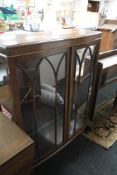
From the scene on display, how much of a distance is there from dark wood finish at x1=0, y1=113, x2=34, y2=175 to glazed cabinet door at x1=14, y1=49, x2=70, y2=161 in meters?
0.14

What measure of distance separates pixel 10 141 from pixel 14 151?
7cm

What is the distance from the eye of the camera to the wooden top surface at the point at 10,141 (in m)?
0.78

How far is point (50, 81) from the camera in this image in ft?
3.65

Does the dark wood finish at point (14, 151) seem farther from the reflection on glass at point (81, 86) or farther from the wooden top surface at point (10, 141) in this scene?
the reflection on glass at point (81, 86)

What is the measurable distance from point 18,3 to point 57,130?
1.89m

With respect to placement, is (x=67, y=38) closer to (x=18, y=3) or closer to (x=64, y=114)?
(x=64, y=114)

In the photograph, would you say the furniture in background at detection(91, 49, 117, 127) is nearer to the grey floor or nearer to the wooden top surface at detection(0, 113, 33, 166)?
the grey floor

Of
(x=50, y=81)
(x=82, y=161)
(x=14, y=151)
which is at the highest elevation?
(x=50, y=81)

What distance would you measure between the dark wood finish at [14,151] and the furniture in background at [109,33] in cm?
356

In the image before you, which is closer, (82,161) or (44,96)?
(44,96)

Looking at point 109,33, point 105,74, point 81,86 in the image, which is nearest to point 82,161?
point 81,86

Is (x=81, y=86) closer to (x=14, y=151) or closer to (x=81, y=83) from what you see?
(x=81, y=83)

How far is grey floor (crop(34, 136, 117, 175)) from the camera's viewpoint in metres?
1.42

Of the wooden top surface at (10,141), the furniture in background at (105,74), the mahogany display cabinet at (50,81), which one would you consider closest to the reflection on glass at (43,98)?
the mahogany display cabinet at (50,81)
